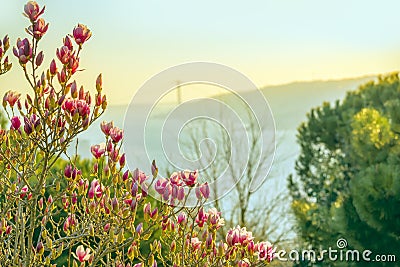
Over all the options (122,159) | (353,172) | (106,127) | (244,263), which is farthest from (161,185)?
(353,172)

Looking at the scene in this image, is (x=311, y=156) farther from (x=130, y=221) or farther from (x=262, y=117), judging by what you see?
(x=130, y=221)

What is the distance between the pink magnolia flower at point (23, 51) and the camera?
2.39 meters

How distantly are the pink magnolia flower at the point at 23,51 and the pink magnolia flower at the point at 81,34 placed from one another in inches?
6.7

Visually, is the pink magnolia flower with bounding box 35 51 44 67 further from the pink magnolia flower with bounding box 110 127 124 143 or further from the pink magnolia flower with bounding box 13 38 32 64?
the pink magnolia flower with bounding box 110 127 124 143

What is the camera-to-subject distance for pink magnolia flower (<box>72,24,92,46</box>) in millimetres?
2404

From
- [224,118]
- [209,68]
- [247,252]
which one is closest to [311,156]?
[224,118]

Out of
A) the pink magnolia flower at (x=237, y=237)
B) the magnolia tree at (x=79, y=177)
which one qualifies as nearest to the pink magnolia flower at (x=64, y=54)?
the magnolia tree at (x=79, y=177)

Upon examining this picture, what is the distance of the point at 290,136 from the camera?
34.3 feet

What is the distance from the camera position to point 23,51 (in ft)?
7.85

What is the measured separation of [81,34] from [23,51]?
Result: 216 mm

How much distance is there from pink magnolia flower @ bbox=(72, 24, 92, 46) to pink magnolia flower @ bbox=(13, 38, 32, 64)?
0.55 ft

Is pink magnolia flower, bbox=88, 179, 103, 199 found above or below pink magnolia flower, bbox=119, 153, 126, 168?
below

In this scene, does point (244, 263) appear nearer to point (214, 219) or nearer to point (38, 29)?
point (214, 219)

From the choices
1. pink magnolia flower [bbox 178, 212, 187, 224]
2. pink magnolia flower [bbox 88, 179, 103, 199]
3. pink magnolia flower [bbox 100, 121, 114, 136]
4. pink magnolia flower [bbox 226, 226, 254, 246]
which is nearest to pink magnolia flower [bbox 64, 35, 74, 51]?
pink magnolia flower [bbox 100, 121, 114, 136]
